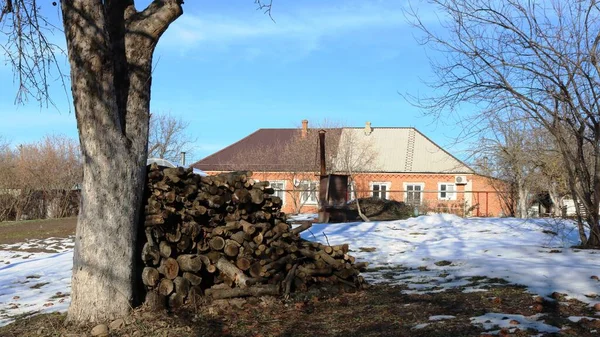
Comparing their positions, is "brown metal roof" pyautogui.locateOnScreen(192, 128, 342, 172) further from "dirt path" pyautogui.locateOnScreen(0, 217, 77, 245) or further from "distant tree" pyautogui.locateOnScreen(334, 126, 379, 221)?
"dirt path" pyautogui.locateOnScreen(0, 217, 77, 245)

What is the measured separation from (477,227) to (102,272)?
10.3 meters

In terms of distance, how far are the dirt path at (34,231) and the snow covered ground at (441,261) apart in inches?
93.5

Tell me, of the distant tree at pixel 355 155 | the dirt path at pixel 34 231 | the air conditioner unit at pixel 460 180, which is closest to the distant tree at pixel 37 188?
the dirt path at pixel 34 231

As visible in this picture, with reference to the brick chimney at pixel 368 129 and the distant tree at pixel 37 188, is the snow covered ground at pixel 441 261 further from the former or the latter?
the brick chimney at pixel 368 129

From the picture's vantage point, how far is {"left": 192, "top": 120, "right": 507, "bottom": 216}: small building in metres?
36.8

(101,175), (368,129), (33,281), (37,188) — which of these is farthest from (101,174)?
(368,129)

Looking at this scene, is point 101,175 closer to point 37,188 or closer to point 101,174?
point 101,174

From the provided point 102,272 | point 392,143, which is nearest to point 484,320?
point 102,272

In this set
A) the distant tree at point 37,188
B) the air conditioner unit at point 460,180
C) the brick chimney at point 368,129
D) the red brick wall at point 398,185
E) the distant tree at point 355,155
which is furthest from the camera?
the brick chimney at point 368,129

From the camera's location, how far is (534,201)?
103 ft

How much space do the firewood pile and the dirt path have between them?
1225cm

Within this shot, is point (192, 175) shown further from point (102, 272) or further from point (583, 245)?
point (583, 245)

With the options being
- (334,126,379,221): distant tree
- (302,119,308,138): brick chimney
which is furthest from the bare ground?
(302,119,308,138): brick chimney

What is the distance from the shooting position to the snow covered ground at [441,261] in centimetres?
779
